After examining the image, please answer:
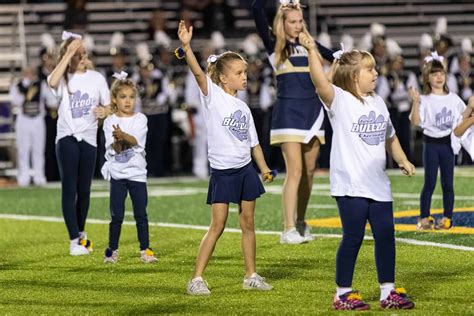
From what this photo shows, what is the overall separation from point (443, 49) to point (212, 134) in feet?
42.7

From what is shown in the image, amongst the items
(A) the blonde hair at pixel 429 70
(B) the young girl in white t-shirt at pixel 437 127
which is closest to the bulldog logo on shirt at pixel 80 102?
(B) the young girl in white t-shirt at pixel 437 127

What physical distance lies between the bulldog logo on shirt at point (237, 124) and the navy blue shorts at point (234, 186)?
20cm

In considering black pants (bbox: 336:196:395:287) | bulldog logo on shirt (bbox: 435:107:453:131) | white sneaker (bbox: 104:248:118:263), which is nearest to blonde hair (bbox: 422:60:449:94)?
bulldog logo on shirt (bbox: 435:107:453:131)

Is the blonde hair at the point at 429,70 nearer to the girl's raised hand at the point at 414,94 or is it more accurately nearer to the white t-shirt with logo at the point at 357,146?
the girl's raised hand at the point at 414,94

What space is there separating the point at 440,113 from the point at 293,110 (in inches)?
49.0

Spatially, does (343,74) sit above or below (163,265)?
above

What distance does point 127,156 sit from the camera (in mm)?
9523

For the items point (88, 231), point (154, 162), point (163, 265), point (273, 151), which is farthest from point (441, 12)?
point (163, 265)

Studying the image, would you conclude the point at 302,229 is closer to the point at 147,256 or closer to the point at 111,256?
the point at 147,256

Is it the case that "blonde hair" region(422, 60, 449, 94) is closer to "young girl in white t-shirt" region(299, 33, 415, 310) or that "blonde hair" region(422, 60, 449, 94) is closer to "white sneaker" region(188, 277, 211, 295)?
"young girl in white t-shirt" region(299, 33, 415, 310)

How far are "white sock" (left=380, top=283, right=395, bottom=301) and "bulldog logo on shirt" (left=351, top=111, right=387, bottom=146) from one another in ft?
2.48

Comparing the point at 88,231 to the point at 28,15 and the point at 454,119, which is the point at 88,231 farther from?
the point at 28,15

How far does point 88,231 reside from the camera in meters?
11.9

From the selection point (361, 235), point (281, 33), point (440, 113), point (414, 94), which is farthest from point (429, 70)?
point (361, 235)
